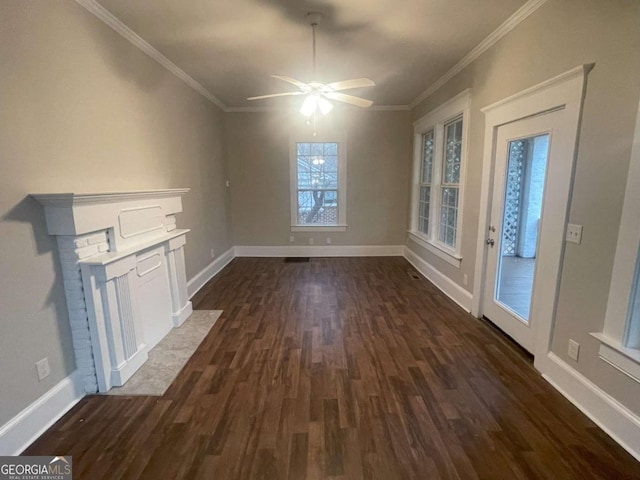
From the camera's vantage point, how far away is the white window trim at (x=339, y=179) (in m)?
5.79

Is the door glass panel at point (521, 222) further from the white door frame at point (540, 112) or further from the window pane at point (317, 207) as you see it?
the window pane at point (317, 207)

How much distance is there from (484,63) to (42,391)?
4416 millimetres

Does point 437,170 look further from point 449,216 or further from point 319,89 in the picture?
point 319,89

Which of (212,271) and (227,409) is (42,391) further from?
(212,271)

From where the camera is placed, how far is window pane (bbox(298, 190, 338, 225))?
19.9ft

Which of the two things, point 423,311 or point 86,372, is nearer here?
point 86,372

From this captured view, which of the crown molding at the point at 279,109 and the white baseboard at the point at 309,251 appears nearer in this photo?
the crown molding at the point at 279,109

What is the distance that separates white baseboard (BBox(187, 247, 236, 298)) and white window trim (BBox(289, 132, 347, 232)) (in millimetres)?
1304

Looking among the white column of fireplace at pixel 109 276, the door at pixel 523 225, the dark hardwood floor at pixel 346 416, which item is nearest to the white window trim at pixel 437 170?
the door at pixel 523 225

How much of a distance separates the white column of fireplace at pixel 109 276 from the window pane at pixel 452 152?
3539 millimetres

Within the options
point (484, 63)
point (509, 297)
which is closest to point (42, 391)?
point (509, 297)

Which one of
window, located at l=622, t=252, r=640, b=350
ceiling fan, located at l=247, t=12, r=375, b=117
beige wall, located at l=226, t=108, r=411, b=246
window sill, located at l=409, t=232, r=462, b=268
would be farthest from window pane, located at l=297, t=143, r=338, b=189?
window, located at l=622, t=252, r=640, b=350

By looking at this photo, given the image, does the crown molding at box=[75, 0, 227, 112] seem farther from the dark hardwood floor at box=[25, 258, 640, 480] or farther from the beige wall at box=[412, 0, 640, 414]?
the beige wall at box=[412, 0, 640, 414]

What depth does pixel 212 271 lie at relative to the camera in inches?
193
